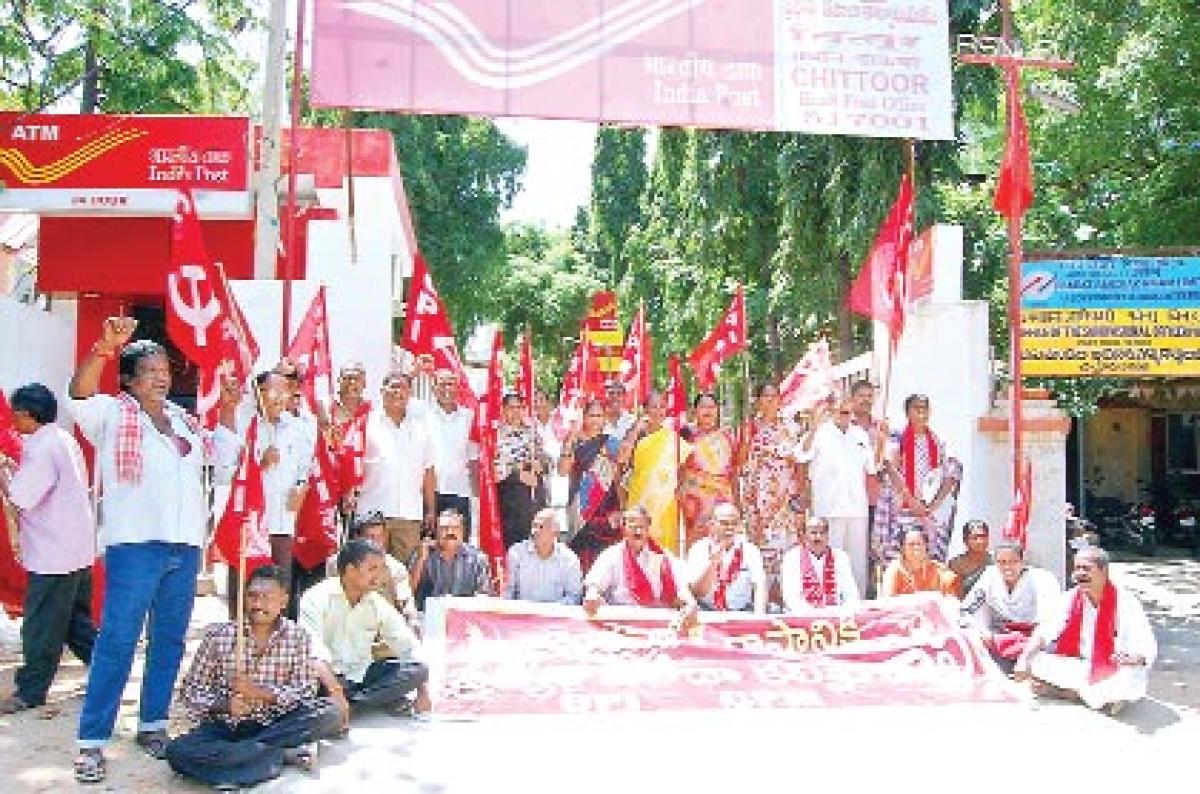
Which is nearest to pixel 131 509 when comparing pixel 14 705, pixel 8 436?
pixel 14 705

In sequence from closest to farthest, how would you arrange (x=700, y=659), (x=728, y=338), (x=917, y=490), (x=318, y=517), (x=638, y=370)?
(x=700, y=659), (x=318, y=517), (x=917, y=490), (x=728, y=338), (x=638, y=370)

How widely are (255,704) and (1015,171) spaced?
6.11 meters

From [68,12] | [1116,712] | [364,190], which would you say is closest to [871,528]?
[1116,712]

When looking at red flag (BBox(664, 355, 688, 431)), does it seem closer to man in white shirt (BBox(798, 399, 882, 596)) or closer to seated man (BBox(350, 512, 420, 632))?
man in white shirt (BBox(798, 399, 882, 596))

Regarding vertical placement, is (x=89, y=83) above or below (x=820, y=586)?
above

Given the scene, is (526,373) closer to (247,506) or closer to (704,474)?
(704,474)

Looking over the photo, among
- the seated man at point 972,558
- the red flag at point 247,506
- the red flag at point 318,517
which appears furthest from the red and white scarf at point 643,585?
the red flag at point 247,506

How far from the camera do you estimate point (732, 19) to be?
9039mm

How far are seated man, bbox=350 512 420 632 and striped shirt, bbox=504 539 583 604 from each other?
652 mm

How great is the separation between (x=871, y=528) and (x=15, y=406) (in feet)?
16.7

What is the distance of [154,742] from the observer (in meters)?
5.14

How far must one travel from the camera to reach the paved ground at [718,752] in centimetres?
492

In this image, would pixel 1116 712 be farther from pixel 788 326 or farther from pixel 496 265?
pixel 496 265

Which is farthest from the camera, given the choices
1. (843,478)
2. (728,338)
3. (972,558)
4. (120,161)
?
(120,161)
